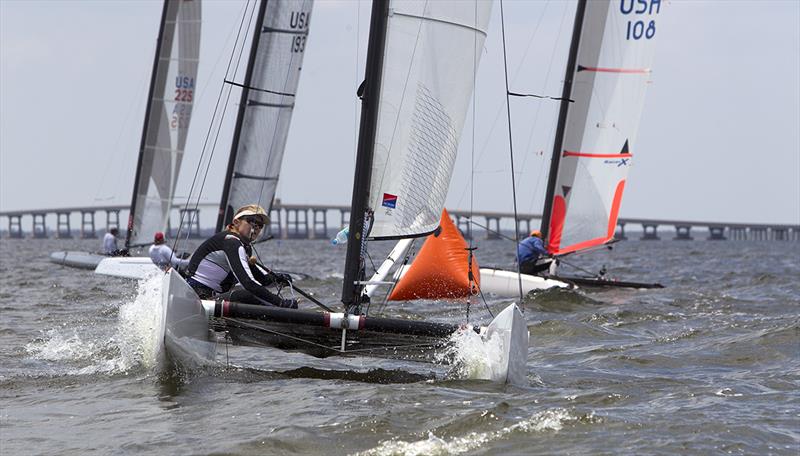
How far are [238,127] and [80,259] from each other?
696 centimetres

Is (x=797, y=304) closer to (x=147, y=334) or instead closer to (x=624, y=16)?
(x=624, y=16)

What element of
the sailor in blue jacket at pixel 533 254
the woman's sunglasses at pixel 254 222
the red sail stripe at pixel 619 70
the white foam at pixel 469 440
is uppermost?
the red sail stripe at pixel 619 70

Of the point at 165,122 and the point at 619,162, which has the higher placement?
the point at 619,162

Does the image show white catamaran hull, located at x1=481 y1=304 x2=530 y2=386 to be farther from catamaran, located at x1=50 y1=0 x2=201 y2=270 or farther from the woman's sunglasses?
catamaran, located at x1=50 y1=0 x2=201 y2=270

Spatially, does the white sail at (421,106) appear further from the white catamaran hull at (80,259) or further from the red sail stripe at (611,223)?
the white catamaran hull at (80,259)

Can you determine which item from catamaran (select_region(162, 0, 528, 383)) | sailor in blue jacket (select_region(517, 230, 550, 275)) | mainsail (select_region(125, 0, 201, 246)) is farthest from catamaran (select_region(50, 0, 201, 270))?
catamaran (select_region(162, 0, 528, 383))

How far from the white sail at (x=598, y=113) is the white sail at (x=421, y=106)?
34.7ft

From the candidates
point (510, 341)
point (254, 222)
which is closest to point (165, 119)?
point (254, 222)

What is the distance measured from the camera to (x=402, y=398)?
768 cm

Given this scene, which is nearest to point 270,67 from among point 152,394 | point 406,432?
point 152,394

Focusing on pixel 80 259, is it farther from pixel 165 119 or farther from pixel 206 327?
pixel 206 327

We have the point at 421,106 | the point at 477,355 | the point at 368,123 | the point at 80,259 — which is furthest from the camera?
the point at 80,259

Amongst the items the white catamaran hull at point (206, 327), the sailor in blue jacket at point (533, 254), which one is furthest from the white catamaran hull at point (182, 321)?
the sailor in blue jacket at point (533, 254)

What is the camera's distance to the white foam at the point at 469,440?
6238mm
